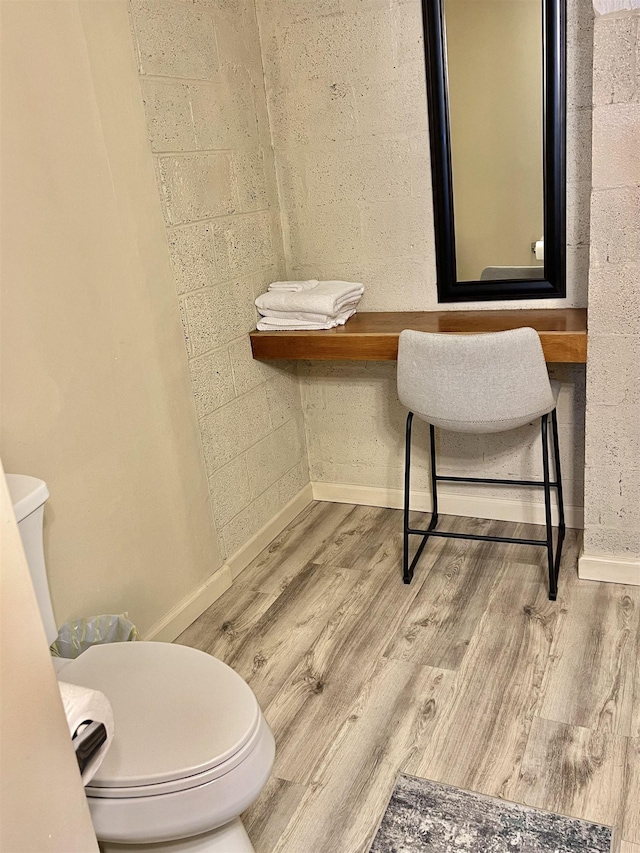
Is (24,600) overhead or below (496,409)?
overhead

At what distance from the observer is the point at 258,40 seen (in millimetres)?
2615

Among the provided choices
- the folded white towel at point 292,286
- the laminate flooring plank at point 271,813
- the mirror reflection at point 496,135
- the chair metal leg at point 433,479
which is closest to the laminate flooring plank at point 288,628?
the laminate flooring plank at point 271,813

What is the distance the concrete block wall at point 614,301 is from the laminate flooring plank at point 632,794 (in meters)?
0.71

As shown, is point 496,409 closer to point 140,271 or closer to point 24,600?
point 140,271

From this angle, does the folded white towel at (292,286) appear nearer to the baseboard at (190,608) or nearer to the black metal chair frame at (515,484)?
the black metal chair frame at (515,484)

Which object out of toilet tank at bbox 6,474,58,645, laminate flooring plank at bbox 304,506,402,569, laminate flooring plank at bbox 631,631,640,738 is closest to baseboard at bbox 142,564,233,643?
laminate flooring plank at bbox 304,506,402,569

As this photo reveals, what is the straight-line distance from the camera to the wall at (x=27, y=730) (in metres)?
0.86

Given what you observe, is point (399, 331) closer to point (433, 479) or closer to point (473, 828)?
point (433, 479)

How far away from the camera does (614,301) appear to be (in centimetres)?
203

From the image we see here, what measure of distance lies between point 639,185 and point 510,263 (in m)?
0.61

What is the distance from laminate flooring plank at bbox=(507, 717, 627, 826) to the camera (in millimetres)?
1559

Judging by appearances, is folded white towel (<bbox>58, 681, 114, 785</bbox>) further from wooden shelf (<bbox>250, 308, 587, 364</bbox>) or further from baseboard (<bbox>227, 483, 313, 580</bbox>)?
wooden shelf (<bbox>250, 308, 587, 364</bbox>)

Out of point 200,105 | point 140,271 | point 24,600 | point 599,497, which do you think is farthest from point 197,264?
point 24,600

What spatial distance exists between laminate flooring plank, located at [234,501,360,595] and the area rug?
40.4 inches
